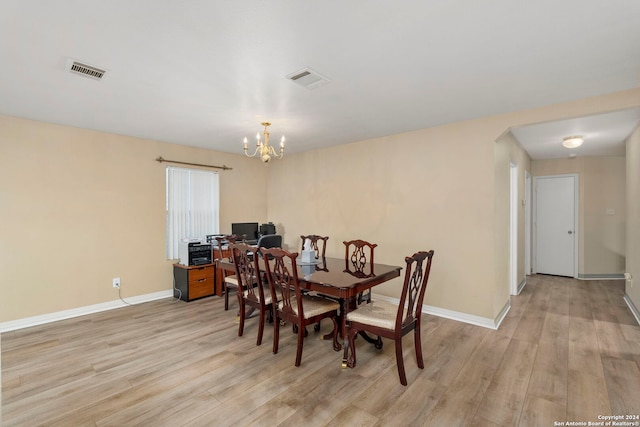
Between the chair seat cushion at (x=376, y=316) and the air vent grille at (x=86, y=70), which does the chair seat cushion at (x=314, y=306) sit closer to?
the chair seat cushion at (x=376, y=316)

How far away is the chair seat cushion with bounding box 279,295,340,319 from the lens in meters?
2.64

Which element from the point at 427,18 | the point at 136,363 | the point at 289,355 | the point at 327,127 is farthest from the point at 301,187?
the point at 427,18

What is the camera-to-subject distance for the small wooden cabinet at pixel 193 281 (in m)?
4.36

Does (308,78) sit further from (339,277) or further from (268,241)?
(268,241)

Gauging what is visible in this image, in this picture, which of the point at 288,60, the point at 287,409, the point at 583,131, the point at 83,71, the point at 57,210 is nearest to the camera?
the point at 287,409

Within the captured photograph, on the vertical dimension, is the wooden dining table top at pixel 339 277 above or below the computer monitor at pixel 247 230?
below

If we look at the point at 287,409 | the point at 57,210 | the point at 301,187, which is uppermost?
the point at 301,187

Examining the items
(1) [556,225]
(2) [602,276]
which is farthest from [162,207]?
(2) [602,276]

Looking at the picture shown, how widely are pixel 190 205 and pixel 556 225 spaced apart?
702 cm

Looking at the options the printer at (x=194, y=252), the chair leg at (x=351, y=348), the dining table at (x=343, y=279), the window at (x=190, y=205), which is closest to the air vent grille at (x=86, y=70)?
the dining table at (x=343, y=279)

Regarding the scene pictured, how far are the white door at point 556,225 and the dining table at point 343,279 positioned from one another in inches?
194

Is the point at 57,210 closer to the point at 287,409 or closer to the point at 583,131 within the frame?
the point at 287,409

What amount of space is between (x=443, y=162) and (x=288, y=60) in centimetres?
245

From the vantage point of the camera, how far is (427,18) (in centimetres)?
169
